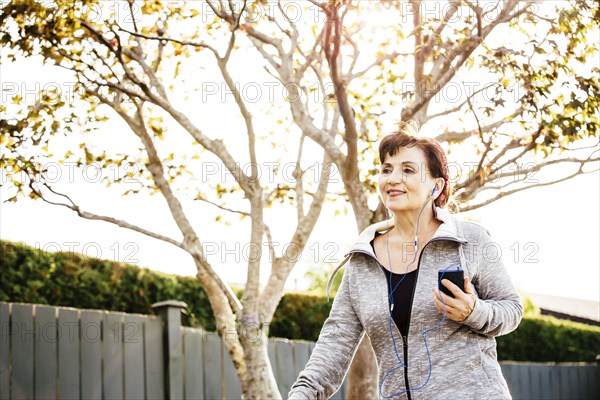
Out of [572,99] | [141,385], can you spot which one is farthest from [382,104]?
[141,385]

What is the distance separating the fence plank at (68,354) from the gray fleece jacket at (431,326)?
3.97 meters

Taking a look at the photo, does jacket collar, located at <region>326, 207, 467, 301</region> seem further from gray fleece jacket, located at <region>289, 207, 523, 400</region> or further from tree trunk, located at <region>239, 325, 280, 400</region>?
tree trunk, located at <region>239, 325, 280, 400</region>

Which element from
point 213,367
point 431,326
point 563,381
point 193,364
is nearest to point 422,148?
point 431,326

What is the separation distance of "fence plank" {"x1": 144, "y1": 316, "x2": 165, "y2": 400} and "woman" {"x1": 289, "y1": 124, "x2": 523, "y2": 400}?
431 centimetres

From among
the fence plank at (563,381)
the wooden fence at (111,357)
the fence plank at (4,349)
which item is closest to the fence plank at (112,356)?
the wooden fence at (111,357)

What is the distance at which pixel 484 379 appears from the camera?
260cm

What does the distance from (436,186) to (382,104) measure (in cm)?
480

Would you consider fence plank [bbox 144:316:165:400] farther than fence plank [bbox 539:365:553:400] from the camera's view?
No

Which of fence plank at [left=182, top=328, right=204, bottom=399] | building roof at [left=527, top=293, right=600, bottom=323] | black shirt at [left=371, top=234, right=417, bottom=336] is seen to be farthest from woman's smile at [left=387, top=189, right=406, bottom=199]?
building roof at [left=527, top=293, right=600, bottom=323]

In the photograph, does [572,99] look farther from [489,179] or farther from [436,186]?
[436,186]

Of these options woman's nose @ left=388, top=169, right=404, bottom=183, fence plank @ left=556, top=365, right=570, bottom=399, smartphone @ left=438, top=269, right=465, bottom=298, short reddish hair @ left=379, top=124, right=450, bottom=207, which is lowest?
fence plank @ left=556, top=365, right=570, bottom=399

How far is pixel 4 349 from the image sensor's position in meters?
6.02

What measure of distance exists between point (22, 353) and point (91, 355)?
582 mm

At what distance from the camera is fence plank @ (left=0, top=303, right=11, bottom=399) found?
19.6 ft
